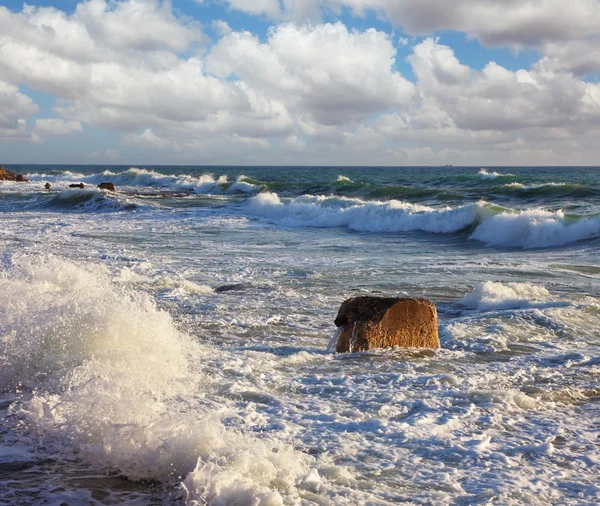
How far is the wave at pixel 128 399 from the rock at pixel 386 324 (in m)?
1.31

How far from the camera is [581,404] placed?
15.7 feet

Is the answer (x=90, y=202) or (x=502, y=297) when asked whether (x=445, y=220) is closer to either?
(x=502, y=297)

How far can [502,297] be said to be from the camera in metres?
8.35

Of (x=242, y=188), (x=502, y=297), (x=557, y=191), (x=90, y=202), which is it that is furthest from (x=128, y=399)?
(x=242, y=188)

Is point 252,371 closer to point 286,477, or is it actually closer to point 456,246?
point 286,477

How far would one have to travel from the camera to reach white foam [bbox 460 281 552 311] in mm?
8148

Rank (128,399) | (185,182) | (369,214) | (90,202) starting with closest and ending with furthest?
(128,399), (369,214), (90,202), (185,182)

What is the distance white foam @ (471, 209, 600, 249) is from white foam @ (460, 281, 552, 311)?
8.33 meters

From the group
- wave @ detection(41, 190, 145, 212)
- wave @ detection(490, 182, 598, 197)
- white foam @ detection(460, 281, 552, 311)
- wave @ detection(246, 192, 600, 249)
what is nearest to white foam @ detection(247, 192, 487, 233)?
wave @ detection(246, 192, 600, 249)

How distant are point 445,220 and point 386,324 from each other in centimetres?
1564

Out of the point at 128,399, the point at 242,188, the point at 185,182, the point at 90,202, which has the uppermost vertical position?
the point at 185,182

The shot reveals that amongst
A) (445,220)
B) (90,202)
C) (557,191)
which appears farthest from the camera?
(557,191)

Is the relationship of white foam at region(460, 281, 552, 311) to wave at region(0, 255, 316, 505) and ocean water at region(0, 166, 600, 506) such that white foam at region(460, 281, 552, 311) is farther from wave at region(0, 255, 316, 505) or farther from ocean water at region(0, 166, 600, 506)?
wave at region(0, 255, 316, 505)

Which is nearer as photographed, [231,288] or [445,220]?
[231,288]
